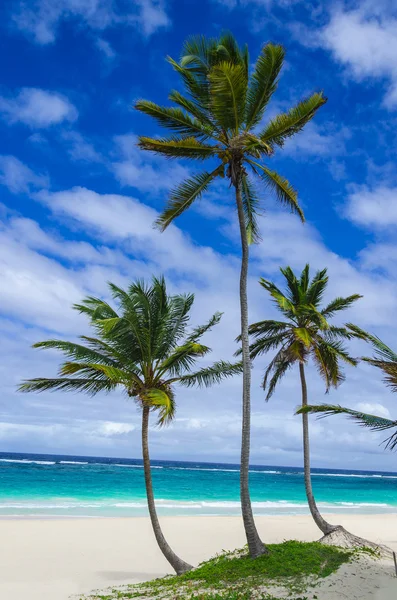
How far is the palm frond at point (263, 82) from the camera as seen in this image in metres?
Result: 11.4

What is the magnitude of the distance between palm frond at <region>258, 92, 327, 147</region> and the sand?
9399mm

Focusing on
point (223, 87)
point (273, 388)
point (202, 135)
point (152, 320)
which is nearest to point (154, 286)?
point (152, 320)

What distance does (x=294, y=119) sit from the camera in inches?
468

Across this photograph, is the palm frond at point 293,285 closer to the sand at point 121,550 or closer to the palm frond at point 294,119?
the palm frond at point 294,119

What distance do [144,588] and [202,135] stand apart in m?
10.3

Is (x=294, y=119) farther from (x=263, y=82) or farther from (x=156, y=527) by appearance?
(x=156, y=527)

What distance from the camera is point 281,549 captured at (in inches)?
447

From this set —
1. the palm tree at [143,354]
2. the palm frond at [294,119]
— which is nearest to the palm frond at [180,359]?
the palm tree at [143,354]

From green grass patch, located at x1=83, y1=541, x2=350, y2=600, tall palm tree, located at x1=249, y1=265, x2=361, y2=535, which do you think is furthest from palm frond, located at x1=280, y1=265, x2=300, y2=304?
green grass patch, located at x1=83, y1=541, x2=350, y2=600

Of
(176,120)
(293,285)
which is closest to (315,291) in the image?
(293,285)

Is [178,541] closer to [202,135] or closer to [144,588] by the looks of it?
Result: [144,588]

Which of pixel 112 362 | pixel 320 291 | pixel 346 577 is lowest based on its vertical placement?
A: pixel 346 577

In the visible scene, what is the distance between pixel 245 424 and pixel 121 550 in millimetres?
8998

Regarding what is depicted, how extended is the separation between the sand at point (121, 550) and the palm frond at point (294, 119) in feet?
30.8
